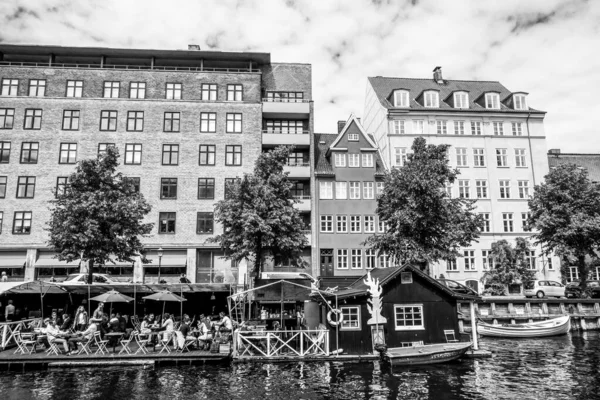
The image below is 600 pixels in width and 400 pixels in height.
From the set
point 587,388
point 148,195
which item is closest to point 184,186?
point 148,195

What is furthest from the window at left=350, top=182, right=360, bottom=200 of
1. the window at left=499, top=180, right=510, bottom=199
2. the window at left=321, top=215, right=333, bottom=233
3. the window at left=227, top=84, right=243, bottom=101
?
the window at left=499, top=180, right=510, bottom=199

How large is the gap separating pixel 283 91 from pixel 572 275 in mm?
35983

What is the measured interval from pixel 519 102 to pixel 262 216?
1385 inches

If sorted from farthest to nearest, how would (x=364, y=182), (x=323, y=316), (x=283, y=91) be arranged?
(x=283, y=91), (x=364, y=182), (x=323, y=316)

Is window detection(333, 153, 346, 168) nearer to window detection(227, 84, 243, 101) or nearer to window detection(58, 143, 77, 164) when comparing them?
window detection(227, 84, 243, 101)

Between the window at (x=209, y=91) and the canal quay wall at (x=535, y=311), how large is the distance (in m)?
29.9

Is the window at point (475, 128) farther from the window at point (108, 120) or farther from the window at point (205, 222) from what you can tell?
the window at point (108, 120)

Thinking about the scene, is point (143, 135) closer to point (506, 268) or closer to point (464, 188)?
point (464, 188)

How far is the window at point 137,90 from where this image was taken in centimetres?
4588

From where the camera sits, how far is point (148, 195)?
43.7 m

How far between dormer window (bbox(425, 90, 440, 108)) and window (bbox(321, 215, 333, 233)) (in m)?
17.2

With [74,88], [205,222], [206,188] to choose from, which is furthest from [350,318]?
[74,88]

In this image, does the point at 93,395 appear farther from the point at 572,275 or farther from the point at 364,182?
the point at 572,275

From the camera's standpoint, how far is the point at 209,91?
4675 centimetres
